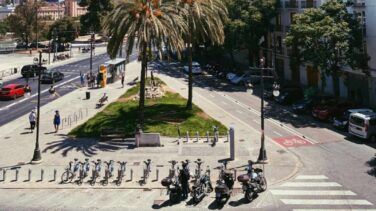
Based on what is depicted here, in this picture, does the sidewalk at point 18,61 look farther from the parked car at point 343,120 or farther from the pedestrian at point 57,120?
the parked car at point 343,120

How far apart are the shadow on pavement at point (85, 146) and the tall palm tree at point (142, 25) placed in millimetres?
3249

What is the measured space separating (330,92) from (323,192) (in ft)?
105

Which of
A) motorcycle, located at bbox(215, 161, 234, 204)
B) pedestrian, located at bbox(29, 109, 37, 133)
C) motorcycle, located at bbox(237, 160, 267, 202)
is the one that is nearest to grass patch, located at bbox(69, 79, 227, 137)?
pedestrian, located at bbox(29, 109, 37, 133)

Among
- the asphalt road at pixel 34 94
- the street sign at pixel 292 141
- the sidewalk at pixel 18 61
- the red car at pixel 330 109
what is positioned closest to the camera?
the street sign at pixel 292 141

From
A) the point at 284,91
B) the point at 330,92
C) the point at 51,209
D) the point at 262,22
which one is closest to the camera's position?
the point at 51,209

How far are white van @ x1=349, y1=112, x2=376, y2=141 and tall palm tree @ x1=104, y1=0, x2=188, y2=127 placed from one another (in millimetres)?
14676

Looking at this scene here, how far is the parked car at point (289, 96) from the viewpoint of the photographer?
46.7m

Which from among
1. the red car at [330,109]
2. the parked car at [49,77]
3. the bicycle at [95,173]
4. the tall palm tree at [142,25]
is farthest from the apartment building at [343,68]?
the parked car at [49,77]

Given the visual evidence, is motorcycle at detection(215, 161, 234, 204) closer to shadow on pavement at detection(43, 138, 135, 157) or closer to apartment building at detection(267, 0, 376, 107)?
shadow on pavement at detection(43, 138, 135, 157)

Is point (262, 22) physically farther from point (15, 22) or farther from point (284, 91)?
point (15, 22)

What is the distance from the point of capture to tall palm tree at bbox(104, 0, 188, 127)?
33.2 metres

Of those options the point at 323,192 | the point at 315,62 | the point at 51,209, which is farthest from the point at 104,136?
the point at 315,62

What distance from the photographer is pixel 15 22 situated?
116 meters

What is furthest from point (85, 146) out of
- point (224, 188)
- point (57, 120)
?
point (224, 188)
